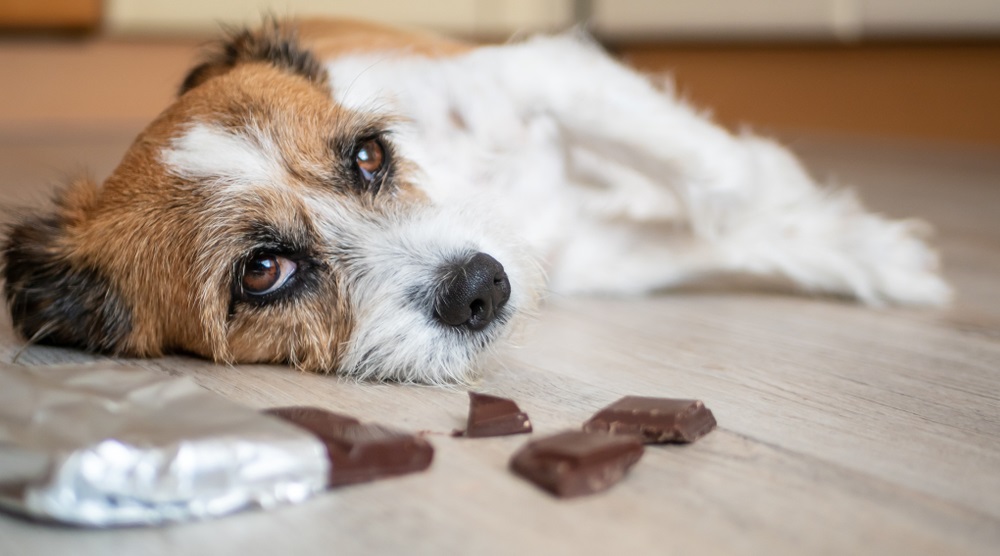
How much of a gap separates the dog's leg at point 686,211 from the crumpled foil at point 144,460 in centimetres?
121

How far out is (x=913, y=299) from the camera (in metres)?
2.21

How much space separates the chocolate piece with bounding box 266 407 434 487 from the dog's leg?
1119 millimetres

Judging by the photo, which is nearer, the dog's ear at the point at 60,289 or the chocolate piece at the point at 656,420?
the chocolate piece at the point at 656,420

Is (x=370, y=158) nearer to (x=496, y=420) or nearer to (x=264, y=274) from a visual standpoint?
(x=264, y=274)

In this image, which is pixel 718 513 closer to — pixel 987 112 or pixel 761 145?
pixel 761 145

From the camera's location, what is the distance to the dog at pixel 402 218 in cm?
160

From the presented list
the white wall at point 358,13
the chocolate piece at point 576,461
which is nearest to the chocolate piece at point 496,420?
the chocolate piece at point 576,461

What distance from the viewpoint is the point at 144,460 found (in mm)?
1058

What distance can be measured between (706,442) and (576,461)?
25 centimetres

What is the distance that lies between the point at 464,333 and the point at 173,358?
53cm

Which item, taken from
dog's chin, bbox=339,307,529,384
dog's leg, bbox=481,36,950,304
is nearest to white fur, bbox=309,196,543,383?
dog's chin, bbox=339,307,529,384

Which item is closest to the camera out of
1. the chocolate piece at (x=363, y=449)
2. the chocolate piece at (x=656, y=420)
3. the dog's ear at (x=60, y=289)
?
the chocolate piece at (x=363, y=449)

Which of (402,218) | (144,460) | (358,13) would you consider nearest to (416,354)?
(402,218)

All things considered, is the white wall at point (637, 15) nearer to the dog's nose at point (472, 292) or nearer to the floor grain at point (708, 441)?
the floor grain at point (708, 441)
